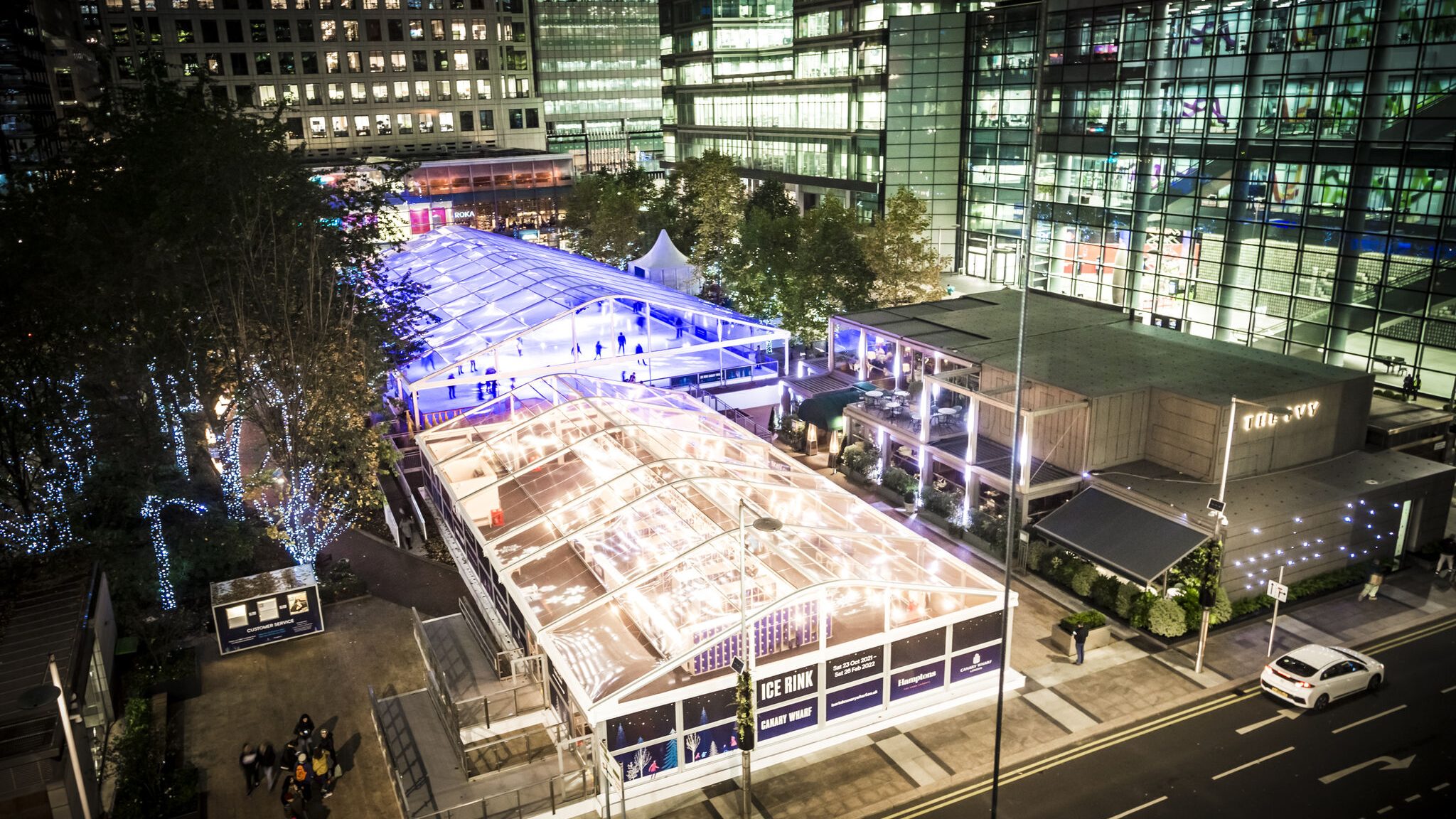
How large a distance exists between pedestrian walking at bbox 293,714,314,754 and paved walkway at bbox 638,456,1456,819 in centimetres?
723

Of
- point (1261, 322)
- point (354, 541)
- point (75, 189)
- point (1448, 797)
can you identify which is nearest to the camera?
point (1448, 797)

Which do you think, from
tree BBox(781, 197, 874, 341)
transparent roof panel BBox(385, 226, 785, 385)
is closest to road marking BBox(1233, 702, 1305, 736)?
transparent roof panel BBox(385, 226, 785, 385)

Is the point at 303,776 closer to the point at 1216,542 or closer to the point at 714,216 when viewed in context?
the point at 1216,542

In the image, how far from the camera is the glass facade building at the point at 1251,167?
38.0 m

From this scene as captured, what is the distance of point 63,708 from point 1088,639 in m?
22.1

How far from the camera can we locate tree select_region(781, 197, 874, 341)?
4462 cm

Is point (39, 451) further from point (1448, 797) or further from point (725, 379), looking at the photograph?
point (1448, 797)

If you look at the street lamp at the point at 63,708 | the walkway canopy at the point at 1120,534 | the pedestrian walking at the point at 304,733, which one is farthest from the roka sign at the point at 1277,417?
the street lamp at the point at 63,708

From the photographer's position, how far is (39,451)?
23125 mm

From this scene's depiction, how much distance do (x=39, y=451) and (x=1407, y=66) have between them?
50843 mm

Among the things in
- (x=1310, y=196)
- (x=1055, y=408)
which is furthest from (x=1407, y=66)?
(x=1055, y=408)

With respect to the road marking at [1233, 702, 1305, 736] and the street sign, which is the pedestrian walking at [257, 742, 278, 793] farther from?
the street sign

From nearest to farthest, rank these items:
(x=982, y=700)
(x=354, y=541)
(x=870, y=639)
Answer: (x=870, y=639), (x=982, y=700), (x=354, y=541)

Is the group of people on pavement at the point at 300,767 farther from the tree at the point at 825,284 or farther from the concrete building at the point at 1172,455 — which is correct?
the tree at the point at 825,284
